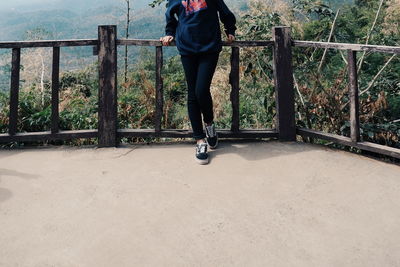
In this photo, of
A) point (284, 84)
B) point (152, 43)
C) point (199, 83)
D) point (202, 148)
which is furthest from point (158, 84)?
point (284, 84)

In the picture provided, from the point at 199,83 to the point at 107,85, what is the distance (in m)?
0.93

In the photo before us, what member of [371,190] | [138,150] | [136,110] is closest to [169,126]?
[136,110]

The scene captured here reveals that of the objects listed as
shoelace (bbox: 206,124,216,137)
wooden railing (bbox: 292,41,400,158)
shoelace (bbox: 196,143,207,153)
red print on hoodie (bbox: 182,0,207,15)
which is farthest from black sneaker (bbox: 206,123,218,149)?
wooden railing (bbox: 292,41,400,158)

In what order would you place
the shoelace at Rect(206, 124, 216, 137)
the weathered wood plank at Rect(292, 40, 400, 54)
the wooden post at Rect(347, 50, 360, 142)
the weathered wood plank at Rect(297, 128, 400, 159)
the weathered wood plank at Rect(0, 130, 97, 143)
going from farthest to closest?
the weathered wood plank at Rect(0, 130, 97, 143), the shoelace at Rect(206, 124, 216, 137), the wooden post at Rect(347, 50, 360, 142), the weathered wood plank at Rect(297, 128, 400, 159), the weathered wood plank at Rect(292, 40, 400, 54)

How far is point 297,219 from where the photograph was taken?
7.78 feet

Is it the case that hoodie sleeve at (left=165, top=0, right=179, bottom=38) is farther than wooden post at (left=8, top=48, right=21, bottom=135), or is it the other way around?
wooden post at (left=8, top=48, right=21, bottom=135)

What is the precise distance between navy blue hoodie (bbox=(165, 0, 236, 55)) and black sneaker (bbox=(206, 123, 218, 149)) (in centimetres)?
68

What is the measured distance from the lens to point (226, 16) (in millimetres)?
3387

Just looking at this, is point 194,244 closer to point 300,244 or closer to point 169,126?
point 300,244

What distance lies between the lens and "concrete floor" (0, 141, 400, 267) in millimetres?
2023

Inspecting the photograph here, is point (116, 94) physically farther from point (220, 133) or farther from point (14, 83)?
point (220, 133)

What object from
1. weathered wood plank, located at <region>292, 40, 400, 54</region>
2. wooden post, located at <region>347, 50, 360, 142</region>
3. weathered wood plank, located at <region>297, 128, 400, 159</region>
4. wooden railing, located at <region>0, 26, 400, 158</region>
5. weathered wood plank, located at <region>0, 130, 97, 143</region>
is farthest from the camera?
weathered wood plank, located at <region>0, 130, 97, 143</region>

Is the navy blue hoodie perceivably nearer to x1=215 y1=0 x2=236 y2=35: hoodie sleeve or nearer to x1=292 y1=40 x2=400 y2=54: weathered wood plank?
x1=215 y1=0 x2=236 y2=35: hoodie sleeve

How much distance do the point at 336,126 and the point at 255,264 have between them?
2.44 meters
